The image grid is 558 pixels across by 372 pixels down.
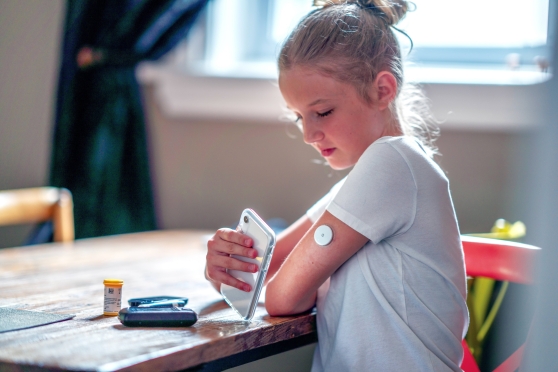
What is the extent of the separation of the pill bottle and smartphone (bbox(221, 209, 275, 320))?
0.17 m

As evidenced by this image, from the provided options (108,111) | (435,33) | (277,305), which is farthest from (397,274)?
(108,111)

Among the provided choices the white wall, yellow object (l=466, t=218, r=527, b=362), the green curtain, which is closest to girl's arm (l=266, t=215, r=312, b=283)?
yellow object (l=466, t=218, r=527, b=362)

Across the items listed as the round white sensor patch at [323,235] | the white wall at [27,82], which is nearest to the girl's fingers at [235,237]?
the round white sensor patch at [323,235]

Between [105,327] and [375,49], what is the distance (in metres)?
0.59

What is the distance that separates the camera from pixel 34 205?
5.60 feet

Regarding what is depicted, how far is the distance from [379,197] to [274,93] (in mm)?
1209

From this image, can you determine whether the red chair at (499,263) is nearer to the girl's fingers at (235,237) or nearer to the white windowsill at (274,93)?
the girl's fingers at (235,237)

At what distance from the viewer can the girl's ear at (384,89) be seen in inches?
39.2

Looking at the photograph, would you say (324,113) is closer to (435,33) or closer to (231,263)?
(231,263)

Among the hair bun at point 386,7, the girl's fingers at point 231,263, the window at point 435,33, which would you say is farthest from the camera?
the window at point 435,33

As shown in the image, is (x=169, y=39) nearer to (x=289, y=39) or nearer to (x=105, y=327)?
(x=289, y=39)

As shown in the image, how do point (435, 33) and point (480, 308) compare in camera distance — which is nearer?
point (480, 308)

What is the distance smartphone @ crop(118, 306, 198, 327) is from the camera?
801 mm

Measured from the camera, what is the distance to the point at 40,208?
1728 mm
